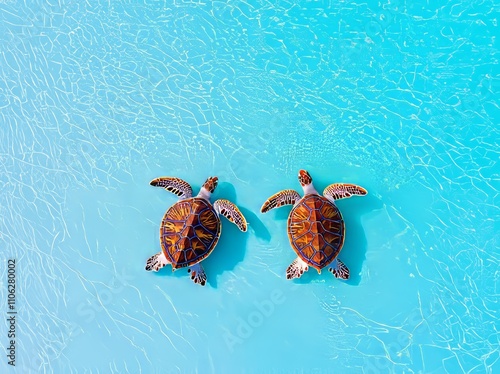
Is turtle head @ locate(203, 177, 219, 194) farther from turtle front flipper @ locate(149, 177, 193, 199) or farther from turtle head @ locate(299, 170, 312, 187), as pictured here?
turtle head @ locate(299, 170, 312, 187)

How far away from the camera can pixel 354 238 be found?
19.5 feet

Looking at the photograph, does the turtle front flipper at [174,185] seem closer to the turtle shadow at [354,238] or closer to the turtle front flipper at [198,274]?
the turtle front flipper at [198,274]

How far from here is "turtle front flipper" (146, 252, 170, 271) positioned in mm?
5844

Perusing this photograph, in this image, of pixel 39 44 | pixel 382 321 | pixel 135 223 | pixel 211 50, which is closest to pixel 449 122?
pixel 382 321

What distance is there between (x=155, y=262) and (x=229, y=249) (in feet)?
3.92

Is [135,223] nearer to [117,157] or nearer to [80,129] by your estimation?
[117,157]

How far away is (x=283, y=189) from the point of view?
614 cm

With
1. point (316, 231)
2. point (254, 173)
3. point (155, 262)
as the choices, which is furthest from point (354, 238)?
point (155, 262)

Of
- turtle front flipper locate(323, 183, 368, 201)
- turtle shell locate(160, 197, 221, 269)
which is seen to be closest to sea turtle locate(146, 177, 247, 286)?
turtle shell locate(160, 197, 221, 269)

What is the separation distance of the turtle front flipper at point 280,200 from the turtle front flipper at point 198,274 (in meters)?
1.35

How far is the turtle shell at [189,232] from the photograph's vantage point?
216 inches

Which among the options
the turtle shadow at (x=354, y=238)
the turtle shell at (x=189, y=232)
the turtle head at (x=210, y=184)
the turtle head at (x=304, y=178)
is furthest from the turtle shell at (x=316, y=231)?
the turtle head at (x=210, y=184)

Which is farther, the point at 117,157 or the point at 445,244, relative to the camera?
the point at 117,157

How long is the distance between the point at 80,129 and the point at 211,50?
2747 millimetres
